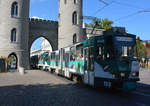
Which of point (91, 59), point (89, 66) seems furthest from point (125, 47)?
point (89, 66)

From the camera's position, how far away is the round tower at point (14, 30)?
2992cm

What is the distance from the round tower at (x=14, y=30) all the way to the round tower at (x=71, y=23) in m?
7.88

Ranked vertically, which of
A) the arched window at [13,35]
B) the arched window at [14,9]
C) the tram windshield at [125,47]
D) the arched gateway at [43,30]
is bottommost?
the tram windshield at [125,47]

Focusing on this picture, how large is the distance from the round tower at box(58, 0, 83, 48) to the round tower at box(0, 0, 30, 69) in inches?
310

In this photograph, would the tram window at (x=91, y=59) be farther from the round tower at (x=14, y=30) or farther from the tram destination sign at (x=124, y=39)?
the round tower at (x=14, y=30)

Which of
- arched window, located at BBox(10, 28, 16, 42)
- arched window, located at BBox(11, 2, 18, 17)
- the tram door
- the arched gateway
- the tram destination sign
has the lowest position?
the tram door

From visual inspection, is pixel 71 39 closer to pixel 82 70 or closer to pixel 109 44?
pixel 82 70

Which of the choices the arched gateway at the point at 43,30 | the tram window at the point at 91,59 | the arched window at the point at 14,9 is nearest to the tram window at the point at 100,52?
the tram window at the point at 91,59

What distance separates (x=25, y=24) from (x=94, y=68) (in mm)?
24670

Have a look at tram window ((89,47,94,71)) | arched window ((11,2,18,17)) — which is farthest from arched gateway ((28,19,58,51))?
tram window ((89,47,94,71))

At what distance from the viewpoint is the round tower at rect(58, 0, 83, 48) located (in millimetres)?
35372

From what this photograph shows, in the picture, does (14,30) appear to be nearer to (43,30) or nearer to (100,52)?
(43,30)

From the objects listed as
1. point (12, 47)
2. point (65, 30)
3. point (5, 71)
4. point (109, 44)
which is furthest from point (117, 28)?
point (65, 30)

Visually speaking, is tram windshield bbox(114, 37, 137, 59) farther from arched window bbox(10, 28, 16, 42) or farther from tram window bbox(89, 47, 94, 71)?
arched window bbox(10, 28, 16, 42)
